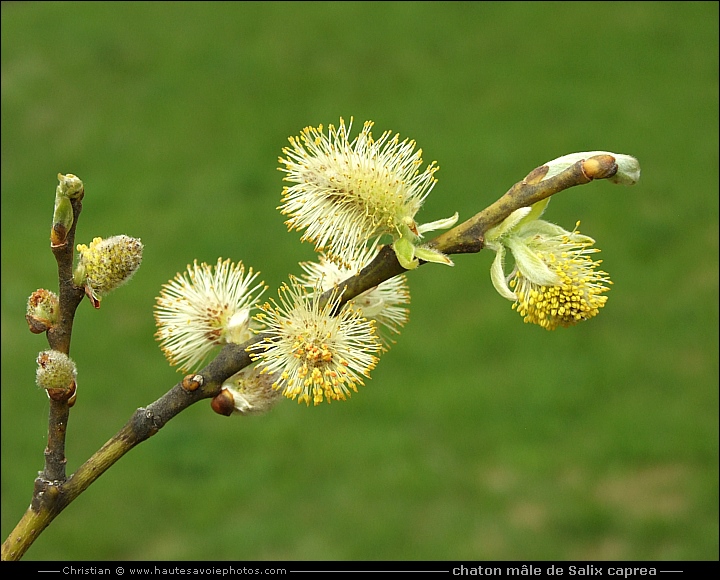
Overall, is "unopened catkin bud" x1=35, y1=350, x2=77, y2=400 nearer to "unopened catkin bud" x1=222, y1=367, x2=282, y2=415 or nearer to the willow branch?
the willow branch

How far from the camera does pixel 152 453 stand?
3.96 meters

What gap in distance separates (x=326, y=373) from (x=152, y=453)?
121 inches

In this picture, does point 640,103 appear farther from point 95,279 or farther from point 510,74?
point 95,279

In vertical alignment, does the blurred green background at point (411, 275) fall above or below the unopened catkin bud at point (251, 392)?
above

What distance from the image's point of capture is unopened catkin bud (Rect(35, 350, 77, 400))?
3.08ft

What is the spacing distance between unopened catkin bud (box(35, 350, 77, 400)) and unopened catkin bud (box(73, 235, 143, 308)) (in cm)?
7

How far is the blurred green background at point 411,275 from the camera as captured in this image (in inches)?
146

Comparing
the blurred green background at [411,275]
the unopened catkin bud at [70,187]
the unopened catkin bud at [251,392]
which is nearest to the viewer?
the unopened catkin bud at [70,187]

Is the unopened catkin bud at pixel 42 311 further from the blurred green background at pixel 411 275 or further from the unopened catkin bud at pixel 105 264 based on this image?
the blurred green background at pixel 411 275

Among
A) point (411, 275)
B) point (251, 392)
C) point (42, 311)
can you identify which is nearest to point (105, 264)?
point (42, 311)

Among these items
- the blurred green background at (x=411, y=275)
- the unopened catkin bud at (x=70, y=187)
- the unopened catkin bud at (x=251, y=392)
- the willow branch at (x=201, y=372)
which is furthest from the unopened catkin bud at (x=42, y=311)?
the blurred green background at (x=411, y=275)

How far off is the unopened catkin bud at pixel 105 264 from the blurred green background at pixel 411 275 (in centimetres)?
278

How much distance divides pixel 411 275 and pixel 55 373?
3.74m

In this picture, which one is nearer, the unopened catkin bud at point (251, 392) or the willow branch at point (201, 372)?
the willow branch at point (201, 372)
